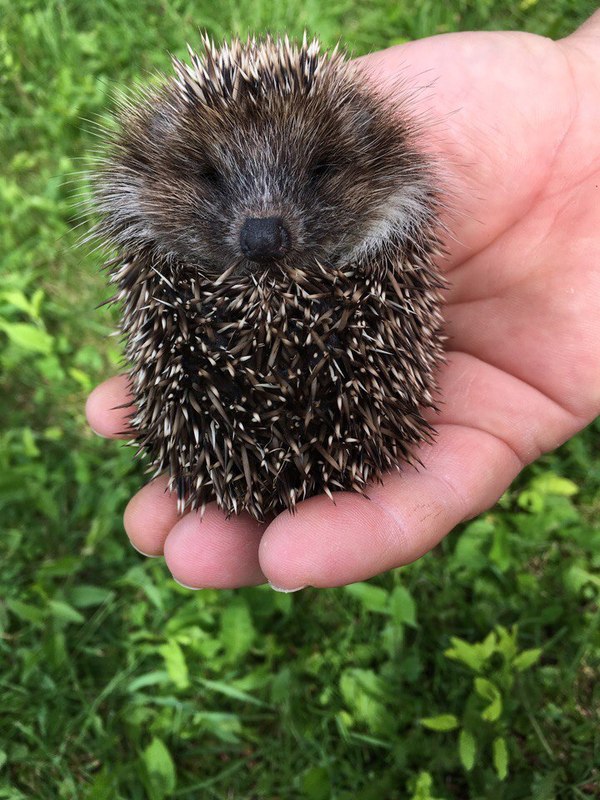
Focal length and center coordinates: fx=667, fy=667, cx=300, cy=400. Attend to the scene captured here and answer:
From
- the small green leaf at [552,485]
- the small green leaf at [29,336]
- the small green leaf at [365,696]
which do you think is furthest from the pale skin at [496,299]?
the small green leaf at [29,336]

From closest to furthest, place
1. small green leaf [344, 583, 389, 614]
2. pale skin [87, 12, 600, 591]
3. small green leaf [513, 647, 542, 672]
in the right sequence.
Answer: pale skin [87, 12, 600, 591] < small green leaf [513, 647, 542, 672] < small green leaf [344, 583, 389, 614]

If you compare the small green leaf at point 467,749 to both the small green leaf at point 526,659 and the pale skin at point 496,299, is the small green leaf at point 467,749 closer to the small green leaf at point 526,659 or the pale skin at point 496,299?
the small green leaf at point 526,659

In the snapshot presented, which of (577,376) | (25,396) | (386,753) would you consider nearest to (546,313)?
(577,376)

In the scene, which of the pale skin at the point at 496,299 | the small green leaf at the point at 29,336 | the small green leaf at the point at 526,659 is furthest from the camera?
the small green leaf at the point at 29,336

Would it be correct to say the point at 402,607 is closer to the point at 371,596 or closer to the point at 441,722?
the point at 371,596

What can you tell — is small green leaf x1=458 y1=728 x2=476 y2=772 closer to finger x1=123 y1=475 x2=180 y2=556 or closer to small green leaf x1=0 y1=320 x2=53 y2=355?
finger x1=123 y1=475 x2=180 y2=556

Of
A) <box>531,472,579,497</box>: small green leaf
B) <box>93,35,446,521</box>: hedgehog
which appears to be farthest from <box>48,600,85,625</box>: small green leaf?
<box>531,472,579,497</box>: small green leaf

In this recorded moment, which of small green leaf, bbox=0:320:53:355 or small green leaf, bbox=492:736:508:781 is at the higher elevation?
small green leaf, bbox=0:320:53:355
